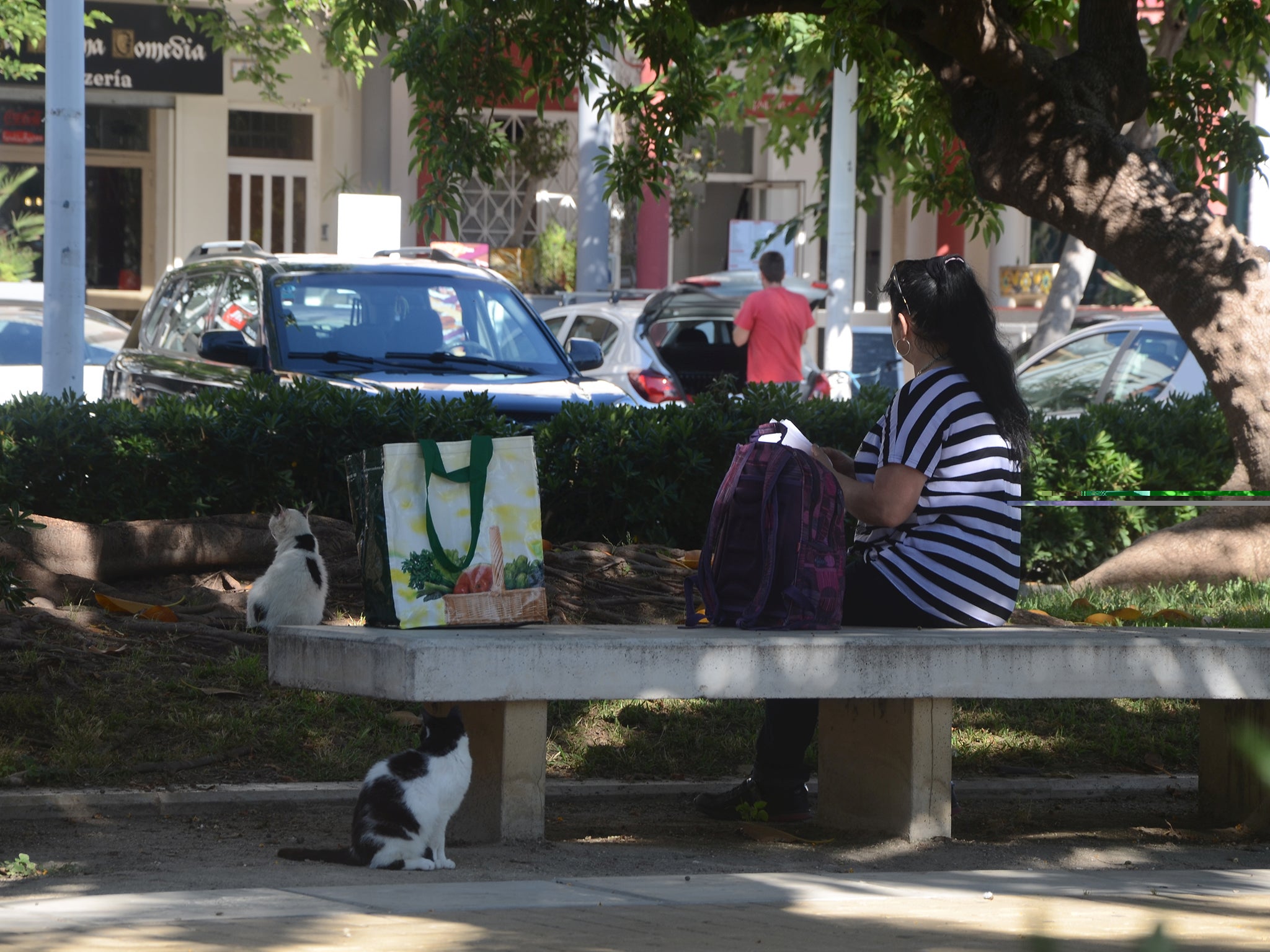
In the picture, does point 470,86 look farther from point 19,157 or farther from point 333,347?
point 19,157

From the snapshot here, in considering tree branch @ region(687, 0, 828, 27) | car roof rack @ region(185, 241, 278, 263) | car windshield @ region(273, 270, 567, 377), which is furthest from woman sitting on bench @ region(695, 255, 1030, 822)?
car roof rack @ region(185, 241, 278, 263)

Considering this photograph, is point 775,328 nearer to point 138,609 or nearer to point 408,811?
point 138,609

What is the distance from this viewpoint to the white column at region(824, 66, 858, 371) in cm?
1510

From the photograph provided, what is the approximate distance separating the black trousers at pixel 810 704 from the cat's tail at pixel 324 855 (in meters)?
1.47

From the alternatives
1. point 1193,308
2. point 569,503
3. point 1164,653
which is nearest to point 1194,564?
point 1193,308

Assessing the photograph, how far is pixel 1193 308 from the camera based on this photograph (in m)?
7.94

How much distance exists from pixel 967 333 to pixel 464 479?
163 cm

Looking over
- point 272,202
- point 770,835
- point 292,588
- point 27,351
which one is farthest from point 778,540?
point 272,202

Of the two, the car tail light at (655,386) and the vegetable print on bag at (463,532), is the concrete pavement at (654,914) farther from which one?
the car tail light at (655,386)

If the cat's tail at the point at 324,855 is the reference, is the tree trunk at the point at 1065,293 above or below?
above

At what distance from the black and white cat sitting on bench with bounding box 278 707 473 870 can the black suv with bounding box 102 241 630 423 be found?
4367mm

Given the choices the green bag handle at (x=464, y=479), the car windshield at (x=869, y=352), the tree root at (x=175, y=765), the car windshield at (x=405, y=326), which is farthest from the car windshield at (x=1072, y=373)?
the green bag handle at (x=464, y=479)

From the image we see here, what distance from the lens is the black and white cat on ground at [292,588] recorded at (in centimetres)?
624

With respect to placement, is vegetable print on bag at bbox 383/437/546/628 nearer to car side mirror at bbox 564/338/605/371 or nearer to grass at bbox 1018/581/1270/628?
grass at bbox 1018/581/1270/628
